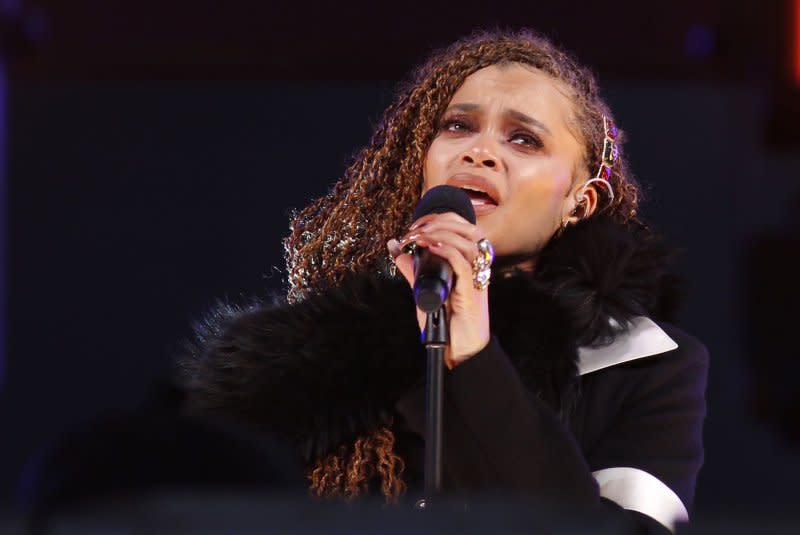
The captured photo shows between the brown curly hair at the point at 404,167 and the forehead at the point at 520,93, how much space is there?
0.02 metres

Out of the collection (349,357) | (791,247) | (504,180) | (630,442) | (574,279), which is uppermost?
(791,247)

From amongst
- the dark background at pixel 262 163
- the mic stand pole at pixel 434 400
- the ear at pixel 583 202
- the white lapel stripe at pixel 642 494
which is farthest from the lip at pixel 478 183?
the dark background at pixel 262 163

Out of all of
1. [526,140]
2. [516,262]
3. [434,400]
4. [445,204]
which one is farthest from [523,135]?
[434,400]

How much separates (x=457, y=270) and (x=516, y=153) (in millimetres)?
646

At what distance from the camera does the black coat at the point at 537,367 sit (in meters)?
2.07

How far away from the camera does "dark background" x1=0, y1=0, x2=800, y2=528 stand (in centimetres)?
348

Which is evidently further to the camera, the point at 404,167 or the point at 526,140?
the point at 404,167

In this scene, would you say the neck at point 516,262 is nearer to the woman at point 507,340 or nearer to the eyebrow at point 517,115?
the woman at point 507,340

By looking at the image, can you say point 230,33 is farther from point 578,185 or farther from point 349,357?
point 349,357

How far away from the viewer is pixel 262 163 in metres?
3.88

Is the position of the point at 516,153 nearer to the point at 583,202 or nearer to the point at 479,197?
the point at 479,197

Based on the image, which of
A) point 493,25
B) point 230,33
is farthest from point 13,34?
point 493,25

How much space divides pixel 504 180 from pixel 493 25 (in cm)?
125

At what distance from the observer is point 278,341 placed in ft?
7.20
